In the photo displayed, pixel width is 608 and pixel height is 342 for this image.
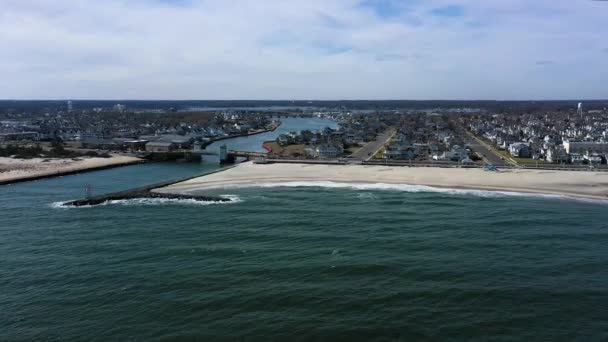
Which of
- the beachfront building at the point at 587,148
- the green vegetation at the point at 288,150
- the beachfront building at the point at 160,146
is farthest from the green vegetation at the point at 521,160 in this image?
the beachfront building at the point at 160,146

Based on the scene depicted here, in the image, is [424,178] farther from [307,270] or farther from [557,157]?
[307,270]

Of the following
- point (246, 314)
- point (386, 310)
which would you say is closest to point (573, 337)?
point (386, 310)

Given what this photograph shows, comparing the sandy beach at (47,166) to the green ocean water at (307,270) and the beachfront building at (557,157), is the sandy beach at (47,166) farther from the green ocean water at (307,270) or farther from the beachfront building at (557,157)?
the beachfront building at (557,157)

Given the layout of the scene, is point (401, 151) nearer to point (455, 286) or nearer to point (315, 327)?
point (455, 286)

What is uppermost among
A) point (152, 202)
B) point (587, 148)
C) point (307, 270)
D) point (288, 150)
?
point (587, 148)

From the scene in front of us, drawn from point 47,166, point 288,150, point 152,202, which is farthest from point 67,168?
point 288,150

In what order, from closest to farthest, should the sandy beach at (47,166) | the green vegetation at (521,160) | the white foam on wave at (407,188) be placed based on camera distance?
the white foam on wave at (407,188) < the sandy beach at (47,166) < the green vegetation at (521,160)

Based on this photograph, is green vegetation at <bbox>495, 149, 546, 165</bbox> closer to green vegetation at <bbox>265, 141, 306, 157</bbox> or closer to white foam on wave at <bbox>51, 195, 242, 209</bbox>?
green vegetation at <bbox>265, 141, 306, 157</bbox>
